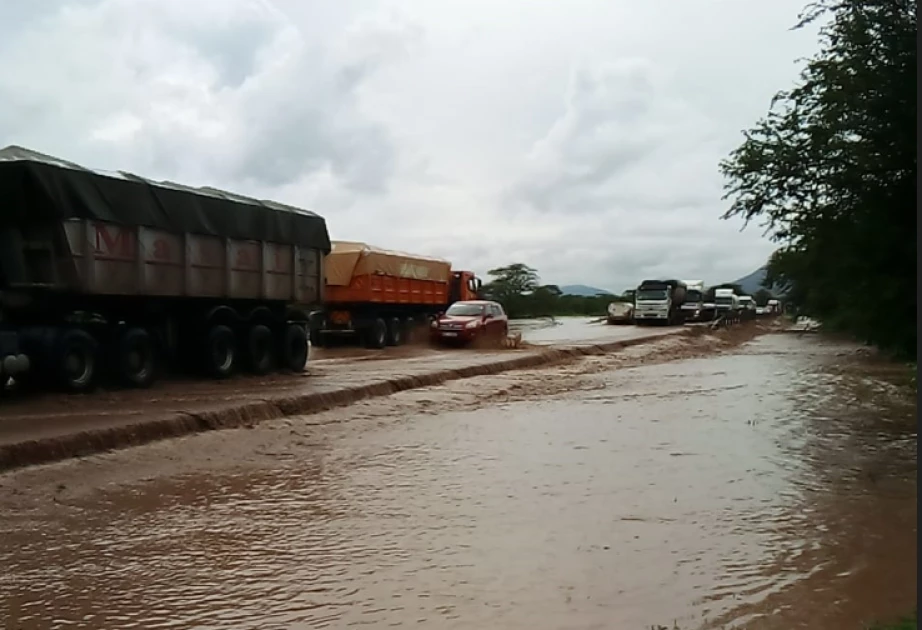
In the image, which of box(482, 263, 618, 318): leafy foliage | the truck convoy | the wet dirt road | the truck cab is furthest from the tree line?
the wet dirt road

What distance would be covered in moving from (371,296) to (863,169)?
65.6 ft

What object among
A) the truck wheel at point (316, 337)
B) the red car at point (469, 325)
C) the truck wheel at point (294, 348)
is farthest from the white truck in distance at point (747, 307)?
the truck wheel at point (294, 348)

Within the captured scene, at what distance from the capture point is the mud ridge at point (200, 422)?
34.3 ft

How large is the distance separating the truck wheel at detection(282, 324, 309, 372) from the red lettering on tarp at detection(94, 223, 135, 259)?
16.4 ft

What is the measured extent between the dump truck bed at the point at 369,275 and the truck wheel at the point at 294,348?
6763 mm

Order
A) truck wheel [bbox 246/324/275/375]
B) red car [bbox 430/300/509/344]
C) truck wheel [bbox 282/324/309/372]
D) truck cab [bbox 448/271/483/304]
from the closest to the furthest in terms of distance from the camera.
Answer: truck wheel [bbox 246/324/275/375], truck wheel [bbox 282/324/309/372], red car [bbox 430/300/509/344], truck cab [bbox 448/271/483/304]

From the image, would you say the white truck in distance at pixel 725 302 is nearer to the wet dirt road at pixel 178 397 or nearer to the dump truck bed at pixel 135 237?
the wet dirt road at pixel 178 397

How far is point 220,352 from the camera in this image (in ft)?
59.6

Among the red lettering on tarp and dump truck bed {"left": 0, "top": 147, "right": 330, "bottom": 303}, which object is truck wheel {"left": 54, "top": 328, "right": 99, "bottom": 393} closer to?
dump truck bed {"left": 0, "top": 147, "right": 330, "bottom": 303}

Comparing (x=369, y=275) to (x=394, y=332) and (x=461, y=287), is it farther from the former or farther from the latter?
(x=461, y=287)

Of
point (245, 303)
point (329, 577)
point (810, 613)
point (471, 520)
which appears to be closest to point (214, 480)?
point (471, 520)

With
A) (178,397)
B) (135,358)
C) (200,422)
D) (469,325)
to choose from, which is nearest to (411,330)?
(469,325)

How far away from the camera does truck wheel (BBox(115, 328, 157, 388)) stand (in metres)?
15.6

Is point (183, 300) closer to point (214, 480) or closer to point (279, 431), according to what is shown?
point (279, 431)
